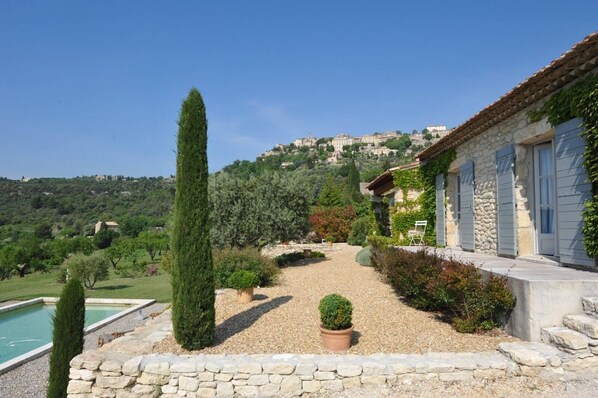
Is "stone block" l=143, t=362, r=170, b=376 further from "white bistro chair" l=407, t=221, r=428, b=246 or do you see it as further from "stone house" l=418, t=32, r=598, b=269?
"white bistro chair" l=407, t=221, r=428, b=246

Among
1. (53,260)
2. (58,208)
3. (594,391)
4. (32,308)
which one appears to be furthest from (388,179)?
(58,208)

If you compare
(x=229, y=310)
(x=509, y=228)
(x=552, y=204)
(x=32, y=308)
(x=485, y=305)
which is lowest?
(x=32, y=308)

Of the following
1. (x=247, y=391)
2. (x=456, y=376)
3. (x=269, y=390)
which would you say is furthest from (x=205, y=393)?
(x=456, y=376)

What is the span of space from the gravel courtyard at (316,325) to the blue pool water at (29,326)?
17.2 feet

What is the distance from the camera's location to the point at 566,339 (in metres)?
4.23

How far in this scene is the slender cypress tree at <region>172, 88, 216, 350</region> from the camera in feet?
17.4

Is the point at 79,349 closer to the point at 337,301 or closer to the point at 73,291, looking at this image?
the point at 73,291

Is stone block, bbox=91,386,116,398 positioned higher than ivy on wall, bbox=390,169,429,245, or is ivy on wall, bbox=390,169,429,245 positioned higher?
ivy on wall, bbox=390,169,429,245

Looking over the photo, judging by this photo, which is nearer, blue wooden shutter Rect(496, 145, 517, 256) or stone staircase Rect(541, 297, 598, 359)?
stone staircase Rect(541, 297, 598, 359)

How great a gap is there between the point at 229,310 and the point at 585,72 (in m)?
7.42

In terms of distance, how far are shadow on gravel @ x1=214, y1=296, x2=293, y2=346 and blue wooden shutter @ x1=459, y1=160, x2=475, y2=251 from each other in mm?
5037

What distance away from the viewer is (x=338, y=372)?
437 centimetres

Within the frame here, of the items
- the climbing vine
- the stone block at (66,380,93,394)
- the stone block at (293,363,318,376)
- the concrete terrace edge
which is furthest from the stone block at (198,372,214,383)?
the climbing vine

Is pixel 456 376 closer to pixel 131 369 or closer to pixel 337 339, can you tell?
pixel 337 339
